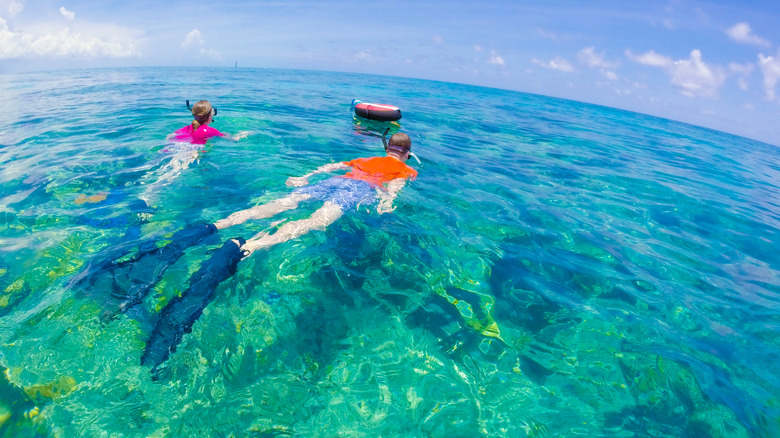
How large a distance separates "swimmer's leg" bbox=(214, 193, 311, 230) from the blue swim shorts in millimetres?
186

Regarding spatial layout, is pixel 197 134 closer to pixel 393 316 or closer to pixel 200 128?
pixel 200 128

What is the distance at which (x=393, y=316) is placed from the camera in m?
3.54

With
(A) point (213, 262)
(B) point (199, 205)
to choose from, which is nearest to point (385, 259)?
(A) point (213, 262)

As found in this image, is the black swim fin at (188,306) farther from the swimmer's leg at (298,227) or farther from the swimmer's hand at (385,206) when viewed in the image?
the swimmer's hand at (385,206)

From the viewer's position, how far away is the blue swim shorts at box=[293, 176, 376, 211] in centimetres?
528

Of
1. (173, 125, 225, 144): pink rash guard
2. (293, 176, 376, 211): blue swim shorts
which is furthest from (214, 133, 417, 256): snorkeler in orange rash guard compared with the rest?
(173, 125, 225, 144): pink rash guard

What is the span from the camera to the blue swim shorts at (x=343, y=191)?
17.3 ft

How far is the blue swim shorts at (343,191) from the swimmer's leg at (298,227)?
168mm

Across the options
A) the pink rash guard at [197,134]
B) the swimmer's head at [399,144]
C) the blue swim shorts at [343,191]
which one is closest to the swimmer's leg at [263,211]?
the blue swim shorts at [343,191]

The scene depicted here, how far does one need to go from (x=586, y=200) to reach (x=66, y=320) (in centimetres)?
934

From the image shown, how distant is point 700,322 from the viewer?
415 cm

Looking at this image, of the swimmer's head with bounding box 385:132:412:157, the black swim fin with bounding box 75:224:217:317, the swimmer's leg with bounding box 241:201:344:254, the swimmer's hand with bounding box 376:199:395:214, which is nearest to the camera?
the black swim fin with bounding box 75:224:217:317

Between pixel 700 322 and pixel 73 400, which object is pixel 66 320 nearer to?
pixel 73 400

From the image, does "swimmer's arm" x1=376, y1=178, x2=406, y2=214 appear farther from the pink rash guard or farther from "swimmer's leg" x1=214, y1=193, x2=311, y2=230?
the pink rash guard
